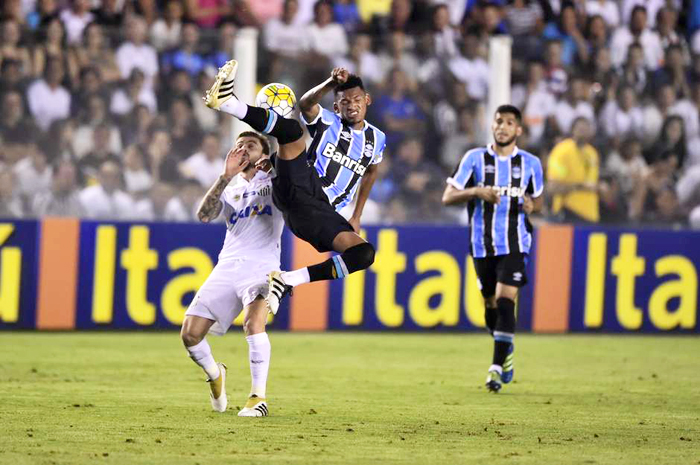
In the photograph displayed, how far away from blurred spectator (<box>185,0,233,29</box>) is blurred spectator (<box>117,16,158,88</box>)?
192 centimetres

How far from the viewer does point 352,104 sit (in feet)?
27.9

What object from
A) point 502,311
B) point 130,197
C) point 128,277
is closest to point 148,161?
point 130,197

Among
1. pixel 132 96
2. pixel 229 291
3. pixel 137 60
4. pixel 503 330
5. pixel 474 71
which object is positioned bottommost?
Answer: pixel 503 330

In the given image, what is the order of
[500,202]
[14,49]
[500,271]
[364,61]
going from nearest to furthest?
[500,271]
[500,202]
[14,49]
[364,61]

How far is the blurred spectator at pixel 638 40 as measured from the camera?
591 inches

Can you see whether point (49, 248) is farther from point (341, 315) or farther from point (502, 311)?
point (502, 311)

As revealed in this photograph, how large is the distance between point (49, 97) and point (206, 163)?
1825mm

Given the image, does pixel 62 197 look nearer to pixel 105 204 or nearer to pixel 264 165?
pixel 105 204

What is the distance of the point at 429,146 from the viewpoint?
14.0m

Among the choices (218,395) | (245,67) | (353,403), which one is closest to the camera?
(218,395)

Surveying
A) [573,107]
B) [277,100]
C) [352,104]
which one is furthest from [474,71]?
[277,100]

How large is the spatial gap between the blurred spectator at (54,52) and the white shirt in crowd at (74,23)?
0.35 ft

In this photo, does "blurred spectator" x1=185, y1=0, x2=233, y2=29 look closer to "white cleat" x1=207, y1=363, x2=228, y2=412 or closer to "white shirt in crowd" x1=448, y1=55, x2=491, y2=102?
"white shirt in crowd" x1=448, y1=55, x2=491, y2=102

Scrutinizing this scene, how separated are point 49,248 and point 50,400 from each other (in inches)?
209
